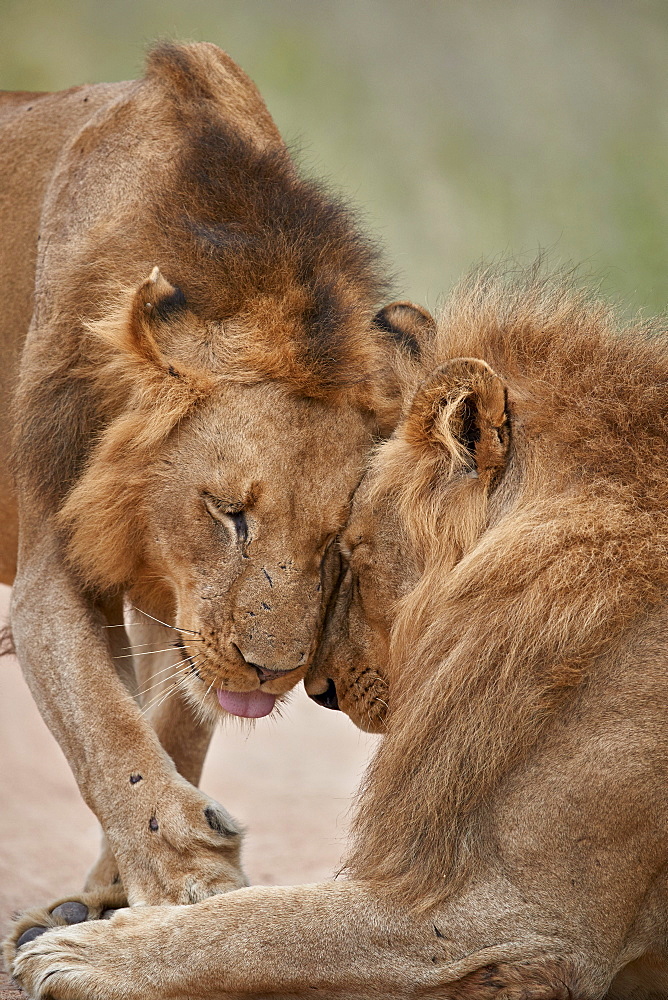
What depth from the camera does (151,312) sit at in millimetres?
3322

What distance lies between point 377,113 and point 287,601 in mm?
13773

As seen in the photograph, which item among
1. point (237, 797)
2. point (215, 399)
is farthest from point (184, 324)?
point (237, 797)

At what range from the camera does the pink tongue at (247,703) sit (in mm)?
3316

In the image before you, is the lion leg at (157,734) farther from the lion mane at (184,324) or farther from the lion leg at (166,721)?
the lion mane at (184,324)

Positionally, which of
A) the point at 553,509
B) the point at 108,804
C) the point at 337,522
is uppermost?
the point at 337,522

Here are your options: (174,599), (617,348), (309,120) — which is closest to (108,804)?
(174,599)

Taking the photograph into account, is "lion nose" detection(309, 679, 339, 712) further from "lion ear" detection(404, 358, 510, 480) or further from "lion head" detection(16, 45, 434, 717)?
"lion ear" detection(404, 358, 510, 480)

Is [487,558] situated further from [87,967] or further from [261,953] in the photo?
[87,967]

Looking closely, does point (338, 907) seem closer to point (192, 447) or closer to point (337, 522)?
point (337, 522)

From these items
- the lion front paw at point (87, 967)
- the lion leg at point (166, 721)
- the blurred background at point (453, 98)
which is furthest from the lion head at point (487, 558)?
the blurred background at point (453, 98)

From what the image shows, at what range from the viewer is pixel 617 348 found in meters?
3.15

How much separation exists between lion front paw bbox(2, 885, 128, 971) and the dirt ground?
110cm

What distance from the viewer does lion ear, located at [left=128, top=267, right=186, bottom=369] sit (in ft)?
10.8

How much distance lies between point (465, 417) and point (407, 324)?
22.5 inches
